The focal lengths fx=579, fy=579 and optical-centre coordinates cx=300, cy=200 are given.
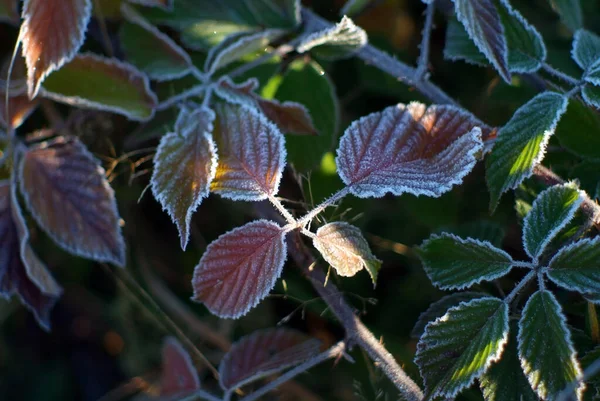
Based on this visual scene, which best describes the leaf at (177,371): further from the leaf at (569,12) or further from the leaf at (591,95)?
the leaf at (569,12)

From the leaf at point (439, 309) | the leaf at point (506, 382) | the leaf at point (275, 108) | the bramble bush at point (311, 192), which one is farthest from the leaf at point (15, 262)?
the leaf at point (506, 382)

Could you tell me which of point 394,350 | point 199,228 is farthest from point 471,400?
point 199,228

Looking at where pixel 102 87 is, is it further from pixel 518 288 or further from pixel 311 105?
pixel 518 288

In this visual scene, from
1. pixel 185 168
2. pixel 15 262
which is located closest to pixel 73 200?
pixel 15 262

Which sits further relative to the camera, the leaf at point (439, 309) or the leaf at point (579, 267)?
the leaf at point (439, 309)

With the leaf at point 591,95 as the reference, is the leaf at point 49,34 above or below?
below

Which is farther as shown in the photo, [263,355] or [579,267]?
[263,355]

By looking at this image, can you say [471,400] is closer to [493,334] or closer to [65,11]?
[493,334]
